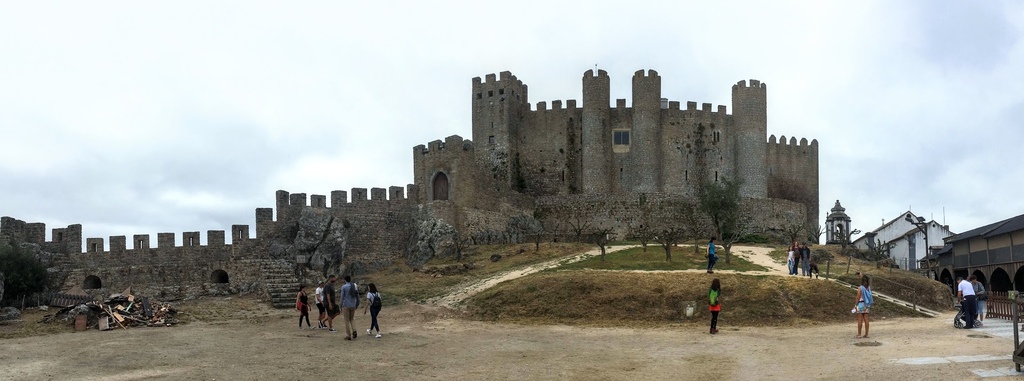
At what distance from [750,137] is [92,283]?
43501 millimetres

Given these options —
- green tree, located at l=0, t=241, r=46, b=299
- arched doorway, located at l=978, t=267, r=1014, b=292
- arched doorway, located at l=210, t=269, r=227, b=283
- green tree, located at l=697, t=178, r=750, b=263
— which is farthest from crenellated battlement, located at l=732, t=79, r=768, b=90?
green tree, located at l=0, t=241, r=46, b=299

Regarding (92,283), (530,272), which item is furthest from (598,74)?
(92,283)

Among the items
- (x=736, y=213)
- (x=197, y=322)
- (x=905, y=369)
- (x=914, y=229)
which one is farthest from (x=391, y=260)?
(x=914, y=229)

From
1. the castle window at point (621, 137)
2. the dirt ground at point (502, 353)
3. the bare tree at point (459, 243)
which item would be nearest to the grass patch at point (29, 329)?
the dirt ground at point (502, 353)

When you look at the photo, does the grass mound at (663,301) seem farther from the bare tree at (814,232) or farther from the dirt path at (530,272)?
the bare tree at (814,232)

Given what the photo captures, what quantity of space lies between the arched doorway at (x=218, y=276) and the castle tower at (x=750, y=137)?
35.5m

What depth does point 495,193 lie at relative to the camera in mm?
50062

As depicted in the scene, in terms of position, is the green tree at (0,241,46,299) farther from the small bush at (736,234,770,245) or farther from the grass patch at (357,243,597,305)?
the small bush at (736,234,770,245)

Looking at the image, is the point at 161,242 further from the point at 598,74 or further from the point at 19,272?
the point at 598,74

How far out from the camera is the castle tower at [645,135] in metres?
56.2

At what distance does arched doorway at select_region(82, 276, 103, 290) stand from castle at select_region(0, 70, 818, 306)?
6cm

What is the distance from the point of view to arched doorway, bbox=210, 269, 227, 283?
1634 inches

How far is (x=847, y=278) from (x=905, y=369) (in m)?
15.7

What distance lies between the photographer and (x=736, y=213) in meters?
53.6
